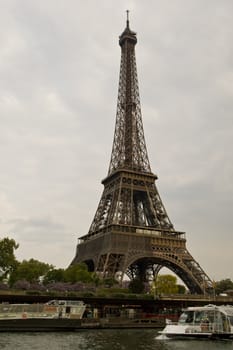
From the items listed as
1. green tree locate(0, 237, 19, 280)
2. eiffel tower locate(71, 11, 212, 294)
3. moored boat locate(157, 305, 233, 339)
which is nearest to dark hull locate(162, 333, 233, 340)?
moored boat locate(157, 305, 233, 339)

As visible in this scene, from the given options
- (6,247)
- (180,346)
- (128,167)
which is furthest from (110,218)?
(180,346)

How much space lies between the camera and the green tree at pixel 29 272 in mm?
68562

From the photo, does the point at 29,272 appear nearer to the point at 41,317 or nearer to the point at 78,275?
the point at 78,275

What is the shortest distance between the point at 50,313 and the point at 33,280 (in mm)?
26955

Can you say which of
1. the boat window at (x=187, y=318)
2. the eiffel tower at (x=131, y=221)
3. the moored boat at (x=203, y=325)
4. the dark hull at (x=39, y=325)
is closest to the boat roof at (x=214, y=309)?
the moored boat at (x=203, y=325)

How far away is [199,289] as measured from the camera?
230 ft

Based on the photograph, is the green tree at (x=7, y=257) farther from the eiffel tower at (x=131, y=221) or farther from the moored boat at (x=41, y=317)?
the moored boat at (x=41, y=317)

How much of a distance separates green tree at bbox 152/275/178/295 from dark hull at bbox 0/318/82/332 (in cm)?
3484

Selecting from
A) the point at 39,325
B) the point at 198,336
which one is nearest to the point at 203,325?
the point at 198,336

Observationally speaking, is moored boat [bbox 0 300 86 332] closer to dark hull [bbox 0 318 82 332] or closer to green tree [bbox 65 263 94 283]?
dark hull [bbox 0 318 82 332]

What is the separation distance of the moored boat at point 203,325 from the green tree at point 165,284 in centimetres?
3871

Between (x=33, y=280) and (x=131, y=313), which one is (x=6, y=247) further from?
(x=131, y=313)

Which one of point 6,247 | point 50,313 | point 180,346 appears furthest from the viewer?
point 6,247

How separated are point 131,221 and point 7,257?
23.2 metres
